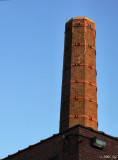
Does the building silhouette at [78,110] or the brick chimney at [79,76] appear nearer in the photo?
the building silhouette at [78,110]

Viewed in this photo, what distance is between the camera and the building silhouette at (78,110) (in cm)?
966

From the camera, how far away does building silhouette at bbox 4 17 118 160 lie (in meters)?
9.66

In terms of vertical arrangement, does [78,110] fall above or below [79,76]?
below

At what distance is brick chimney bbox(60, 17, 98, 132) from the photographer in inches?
734

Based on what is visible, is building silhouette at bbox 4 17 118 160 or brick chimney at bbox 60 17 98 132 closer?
building silhouette at bbox 4 17 118 160

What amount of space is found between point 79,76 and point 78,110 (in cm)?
247

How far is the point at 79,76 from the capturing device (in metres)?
19.8

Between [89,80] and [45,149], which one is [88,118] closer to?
[89,80]

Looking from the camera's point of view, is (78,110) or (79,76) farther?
(79,76)

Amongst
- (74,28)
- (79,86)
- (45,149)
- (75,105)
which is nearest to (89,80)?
(79,86)

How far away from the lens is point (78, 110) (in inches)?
734

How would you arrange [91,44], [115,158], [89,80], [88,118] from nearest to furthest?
[115,158] → [88,118] → [89,80] → [91,44]

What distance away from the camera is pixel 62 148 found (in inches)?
393

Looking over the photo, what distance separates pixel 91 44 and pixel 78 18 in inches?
96.7
